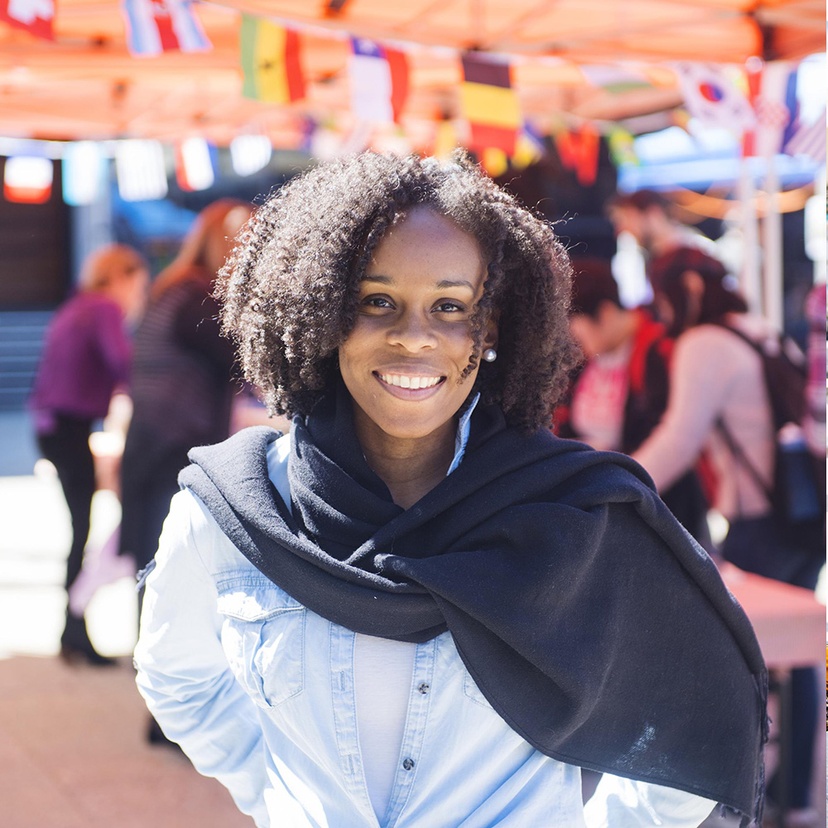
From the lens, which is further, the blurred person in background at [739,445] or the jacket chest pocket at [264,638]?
the blurred person in background at [739,445]

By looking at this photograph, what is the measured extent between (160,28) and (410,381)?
9.21 ft

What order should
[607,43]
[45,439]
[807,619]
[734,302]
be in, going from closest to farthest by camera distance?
1. [807,619]
2. [734,302]
3. [45,439]
4. [607,43]

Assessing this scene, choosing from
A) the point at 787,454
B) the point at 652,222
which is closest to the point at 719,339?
the point at 787,454

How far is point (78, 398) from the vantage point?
4.78 m

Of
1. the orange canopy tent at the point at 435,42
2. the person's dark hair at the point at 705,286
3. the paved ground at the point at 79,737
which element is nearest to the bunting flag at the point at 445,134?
the orange canopy tent at the point at 435,42

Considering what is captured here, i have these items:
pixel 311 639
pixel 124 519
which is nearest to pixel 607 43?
pixel 124 519

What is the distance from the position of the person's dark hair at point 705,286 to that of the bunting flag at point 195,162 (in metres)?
4.97

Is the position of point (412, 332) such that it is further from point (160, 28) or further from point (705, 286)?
point (160, 28)

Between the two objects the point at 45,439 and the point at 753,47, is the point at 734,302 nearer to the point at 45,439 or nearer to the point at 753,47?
the point at 753,47

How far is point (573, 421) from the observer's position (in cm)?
435

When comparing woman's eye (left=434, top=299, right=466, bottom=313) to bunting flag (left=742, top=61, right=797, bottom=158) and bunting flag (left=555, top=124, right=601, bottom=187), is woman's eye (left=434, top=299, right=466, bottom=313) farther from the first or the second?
bunting flag (left=555, top=124, right=601, bottom=187)

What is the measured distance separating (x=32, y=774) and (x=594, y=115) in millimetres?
5754

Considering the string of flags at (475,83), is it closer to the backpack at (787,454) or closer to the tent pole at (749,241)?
the tent pole at (749,241)

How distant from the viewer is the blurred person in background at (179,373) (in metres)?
3.74
